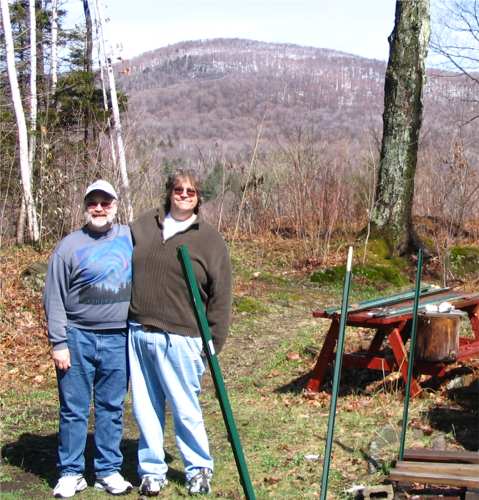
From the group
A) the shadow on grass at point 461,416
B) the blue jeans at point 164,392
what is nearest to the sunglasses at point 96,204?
the blue jeans at point 164,392

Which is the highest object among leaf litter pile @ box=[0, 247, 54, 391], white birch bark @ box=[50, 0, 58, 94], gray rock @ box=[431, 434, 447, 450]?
white birch bark @ box=[50, 0, 58, 94]

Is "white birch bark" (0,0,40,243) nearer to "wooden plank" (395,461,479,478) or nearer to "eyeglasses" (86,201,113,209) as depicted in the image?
"eyeglasses" (86,201,113,209)

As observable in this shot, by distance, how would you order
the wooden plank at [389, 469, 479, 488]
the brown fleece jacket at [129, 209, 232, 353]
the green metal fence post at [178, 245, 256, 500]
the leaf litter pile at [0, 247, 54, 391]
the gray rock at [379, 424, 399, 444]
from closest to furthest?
the green metal fence post at [178, 245, 256, 500] → the wooden plank at [389, 469, 479, 488] → the brown fleece jacket at [129, 209, 232, 353] → the gray rock at [379, 424, 399, 444] → the leaf litter pile at [0, 247, 54, 391]

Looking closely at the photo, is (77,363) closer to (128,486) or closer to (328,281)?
(128,486)

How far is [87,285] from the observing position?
498 cm

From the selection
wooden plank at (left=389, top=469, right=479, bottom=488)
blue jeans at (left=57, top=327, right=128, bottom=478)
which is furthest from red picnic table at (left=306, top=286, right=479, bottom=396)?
blue jeans at (left=57, top=327, right=128, bottom=478)

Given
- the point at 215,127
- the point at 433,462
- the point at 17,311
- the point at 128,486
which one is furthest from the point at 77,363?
the point at 215,127

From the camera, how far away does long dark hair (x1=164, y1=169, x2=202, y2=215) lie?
193 inches

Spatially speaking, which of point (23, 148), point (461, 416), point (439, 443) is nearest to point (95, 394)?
point (439, 443)

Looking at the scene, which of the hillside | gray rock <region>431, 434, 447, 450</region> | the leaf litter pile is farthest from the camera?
the hillside

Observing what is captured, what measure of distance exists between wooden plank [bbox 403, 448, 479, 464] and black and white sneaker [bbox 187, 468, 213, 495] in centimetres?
116

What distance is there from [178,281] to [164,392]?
67cm

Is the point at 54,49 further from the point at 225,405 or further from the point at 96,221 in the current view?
the point at 225,405

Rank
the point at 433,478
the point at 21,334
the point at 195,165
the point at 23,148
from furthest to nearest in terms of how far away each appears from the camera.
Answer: the point at 195,165, the point at 23,148, the point at 21,334, the point at 433,478
